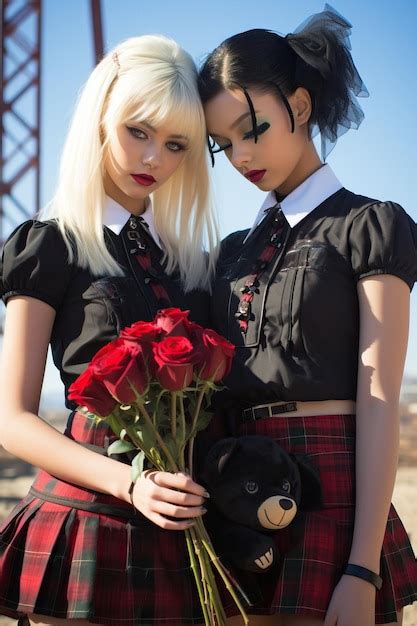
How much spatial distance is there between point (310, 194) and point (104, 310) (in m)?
0.73

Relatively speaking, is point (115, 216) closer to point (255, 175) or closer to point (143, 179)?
point (143, 179)

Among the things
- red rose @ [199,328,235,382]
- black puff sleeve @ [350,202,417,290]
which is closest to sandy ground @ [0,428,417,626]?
black puff sleeve @ [350,202,417,290]

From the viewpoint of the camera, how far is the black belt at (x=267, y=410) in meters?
2.45

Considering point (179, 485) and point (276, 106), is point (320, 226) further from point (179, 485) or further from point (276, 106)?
point (179, 485)

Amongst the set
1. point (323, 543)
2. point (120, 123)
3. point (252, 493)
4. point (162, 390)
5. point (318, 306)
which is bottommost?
point (323, 543)

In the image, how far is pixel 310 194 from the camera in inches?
106

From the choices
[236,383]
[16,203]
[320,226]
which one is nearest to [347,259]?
[320,226]

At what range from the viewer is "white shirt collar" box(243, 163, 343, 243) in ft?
8.71

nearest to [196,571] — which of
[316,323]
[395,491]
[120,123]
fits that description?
[316,323]

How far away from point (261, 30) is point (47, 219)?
928 millimetres

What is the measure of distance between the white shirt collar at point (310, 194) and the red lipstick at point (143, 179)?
42 centimetres

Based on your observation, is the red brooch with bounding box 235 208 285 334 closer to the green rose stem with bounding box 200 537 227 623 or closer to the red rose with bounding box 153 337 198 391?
the red rose with bounding box 153 337 198 391

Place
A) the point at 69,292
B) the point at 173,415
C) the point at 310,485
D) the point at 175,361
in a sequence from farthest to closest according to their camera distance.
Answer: the point at 69,292, the point at 310,485, the point at 173,415, the point at 175,361

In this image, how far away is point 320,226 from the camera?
8.44ft
